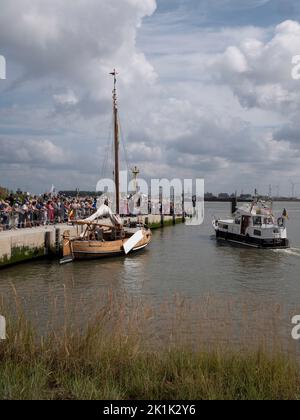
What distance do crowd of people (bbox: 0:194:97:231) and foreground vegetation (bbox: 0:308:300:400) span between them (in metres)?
22.0

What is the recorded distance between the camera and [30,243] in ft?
93.5

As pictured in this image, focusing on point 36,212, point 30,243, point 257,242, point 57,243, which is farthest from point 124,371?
point 257,242

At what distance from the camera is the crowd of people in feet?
98.9

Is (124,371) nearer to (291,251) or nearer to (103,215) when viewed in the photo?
(103,215)

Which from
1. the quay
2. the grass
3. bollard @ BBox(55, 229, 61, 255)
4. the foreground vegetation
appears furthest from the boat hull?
the foreground vegetation

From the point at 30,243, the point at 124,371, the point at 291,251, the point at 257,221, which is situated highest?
the point at 257,221

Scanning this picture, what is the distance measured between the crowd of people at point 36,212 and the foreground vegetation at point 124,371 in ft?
72.1

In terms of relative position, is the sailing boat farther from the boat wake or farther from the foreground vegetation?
the foreground vegetation

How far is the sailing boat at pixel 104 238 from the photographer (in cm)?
3034

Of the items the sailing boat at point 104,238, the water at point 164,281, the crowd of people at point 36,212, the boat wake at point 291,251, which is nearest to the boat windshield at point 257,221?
the boat wake at point 291,251

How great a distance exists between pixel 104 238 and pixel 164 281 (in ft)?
40.1
